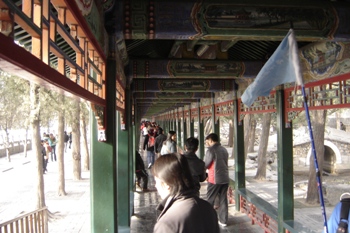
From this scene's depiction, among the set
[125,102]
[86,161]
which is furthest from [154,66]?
[86,161]

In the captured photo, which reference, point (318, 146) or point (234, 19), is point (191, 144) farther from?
point (318, 146)

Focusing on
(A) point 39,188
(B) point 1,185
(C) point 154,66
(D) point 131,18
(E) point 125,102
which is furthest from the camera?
(B) point 1,185

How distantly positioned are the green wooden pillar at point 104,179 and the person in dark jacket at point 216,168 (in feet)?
8.53

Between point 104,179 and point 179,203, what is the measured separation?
183 cm


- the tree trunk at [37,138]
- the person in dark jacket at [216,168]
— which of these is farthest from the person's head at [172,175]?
the tree trunk at [37,138]

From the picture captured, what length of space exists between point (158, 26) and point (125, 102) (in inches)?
136

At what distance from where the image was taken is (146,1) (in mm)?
3176

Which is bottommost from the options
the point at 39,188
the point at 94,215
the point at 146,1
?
the point at 39,188

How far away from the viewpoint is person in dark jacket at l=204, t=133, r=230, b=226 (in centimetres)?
556

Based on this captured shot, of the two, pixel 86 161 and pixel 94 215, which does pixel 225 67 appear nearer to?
pixel 94 215

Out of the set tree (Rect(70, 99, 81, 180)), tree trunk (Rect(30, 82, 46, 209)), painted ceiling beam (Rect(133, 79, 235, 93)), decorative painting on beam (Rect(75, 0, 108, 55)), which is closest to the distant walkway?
tree trunk (Rect(30, 82, 46, 209))

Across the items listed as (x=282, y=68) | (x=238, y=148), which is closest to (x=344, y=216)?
(x=282, y=68)

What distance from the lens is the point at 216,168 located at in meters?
5.69

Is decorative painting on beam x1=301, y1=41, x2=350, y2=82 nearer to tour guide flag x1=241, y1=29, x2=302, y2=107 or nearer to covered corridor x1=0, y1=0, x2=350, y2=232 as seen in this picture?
covered corridor x1=0, y1=0, x2=350, y2=232
